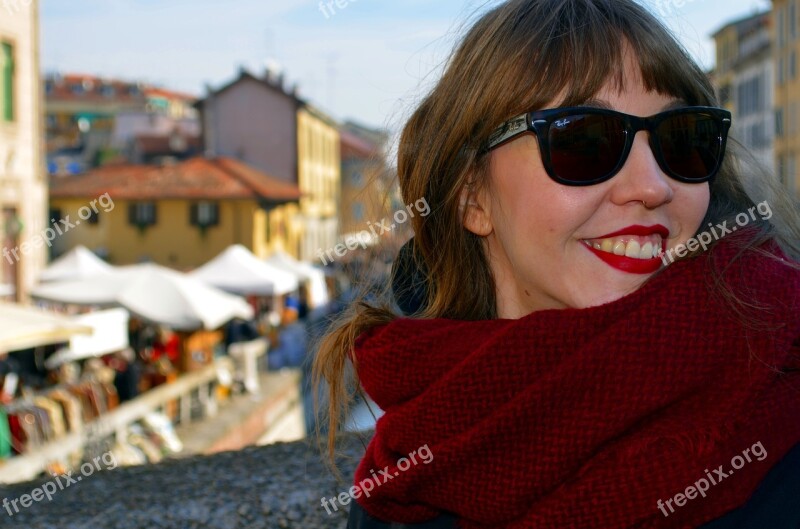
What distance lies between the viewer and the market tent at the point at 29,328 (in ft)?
26.8

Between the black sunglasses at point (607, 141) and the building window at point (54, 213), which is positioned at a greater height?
the black sunglasses at point (607, 141)

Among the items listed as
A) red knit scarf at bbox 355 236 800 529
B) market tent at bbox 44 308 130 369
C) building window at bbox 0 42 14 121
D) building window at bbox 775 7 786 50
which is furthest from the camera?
building window at bbox 775 7 786 50

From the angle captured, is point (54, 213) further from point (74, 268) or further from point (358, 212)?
point (358, 212)

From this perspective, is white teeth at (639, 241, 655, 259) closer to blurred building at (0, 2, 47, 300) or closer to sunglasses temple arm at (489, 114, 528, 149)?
sunglasses temple arm at (489, 114, 528, 149)

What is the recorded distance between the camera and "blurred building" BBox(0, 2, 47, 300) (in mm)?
16609

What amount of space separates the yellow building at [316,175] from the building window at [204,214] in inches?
273

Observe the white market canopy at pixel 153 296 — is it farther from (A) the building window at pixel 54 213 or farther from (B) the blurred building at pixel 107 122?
(B) the blurred building at pixel 107 122

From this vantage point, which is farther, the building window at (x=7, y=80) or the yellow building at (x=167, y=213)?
the yellow building at (x=167, y=213)

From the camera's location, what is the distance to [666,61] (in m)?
1.49

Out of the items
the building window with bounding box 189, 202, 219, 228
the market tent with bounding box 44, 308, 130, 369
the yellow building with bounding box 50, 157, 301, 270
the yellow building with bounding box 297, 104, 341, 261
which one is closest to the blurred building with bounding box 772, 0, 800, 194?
the yellow building with bounding box 297, 104, 341, 261

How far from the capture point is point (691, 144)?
1.48 meters

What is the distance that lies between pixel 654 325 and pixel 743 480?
222mm

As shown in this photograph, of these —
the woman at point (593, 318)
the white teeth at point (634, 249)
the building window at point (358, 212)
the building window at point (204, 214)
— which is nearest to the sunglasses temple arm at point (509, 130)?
the woman at point (593, 318)

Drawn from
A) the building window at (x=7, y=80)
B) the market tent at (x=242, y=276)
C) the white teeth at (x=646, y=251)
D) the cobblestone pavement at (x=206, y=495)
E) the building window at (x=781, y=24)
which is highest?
the building window at (x=781, y=24)
